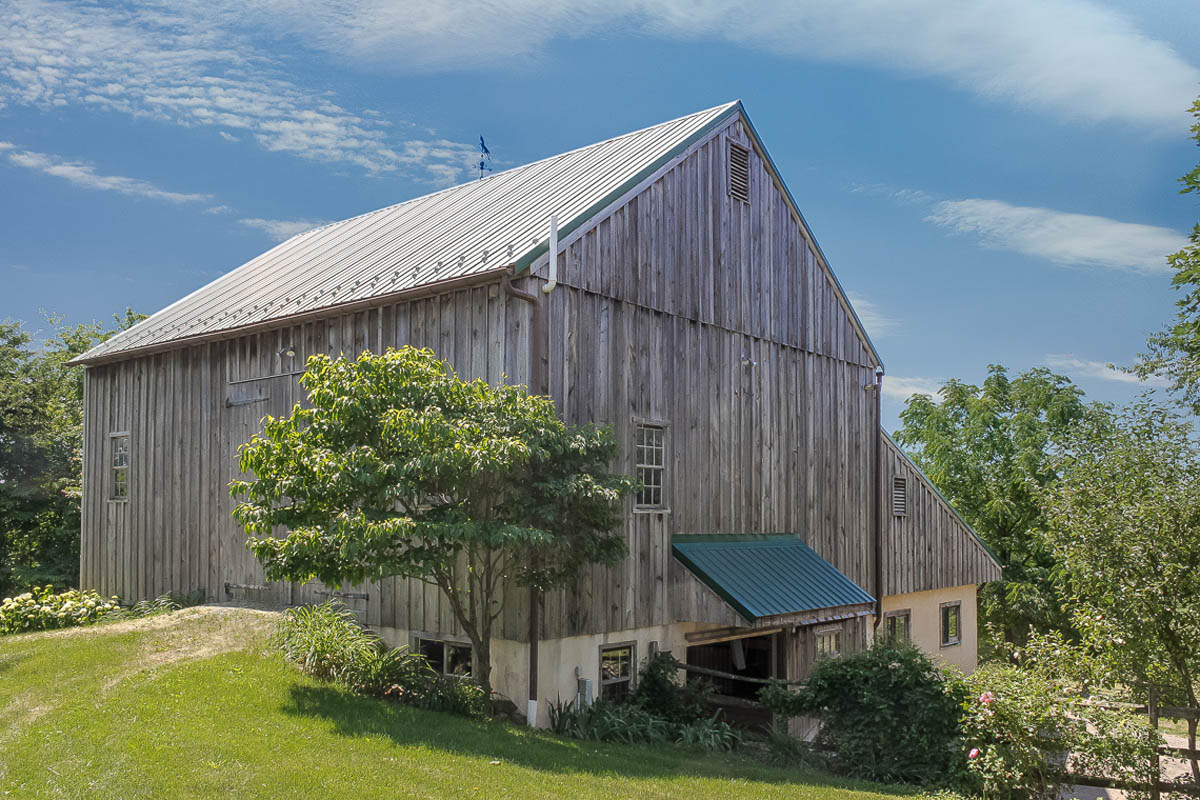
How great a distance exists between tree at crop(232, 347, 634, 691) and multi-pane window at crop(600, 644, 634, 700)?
6.48 feet

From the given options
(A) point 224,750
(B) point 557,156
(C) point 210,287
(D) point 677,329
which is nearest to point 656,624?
(D) point 677,329

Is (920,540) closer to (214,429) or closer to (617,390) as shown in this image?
(617,390)

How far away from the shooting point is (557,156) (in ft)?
63.8

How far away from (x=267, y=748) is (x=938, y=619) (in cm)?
1815

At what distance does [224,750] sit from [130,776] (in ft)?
2.96

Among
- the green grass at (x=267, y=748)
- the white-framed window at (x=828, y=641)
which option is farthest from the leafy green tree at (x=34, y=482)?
the white-framed window at (x=828, y=641)

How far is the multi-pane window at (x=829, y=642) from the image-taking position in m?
17.4

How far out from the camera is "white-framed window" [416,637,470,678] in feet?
44.1

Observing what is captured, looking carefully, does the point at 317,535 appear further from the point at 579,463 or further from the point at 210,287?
the point at 210,287

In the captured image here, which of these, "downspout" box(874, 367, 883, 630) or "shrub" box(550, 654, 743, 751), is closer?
"shrub" box(550, 654, 743, 751)

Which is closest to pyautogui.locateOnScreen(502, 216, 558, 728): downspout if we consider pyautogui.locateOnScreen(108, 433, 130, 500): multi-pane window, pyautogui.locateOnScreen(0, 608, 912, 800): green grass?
pyautogui.locateOnScreen(0, 608, 912, 800): green grass

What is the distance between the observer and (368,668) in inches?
481

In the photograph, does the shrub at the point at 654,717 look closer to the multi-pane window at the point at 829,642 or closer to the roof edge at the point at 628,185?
the multi-pane window at the point at 829,642

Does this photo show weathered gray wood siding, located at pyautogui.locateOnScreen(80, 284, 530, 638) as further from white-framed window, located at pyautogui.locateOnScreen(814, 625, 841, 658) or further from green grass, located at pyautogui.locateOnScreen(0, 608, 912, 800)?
white-framed window, located at pyautogui.locateOnScreen(814, 625, 841, 658)
